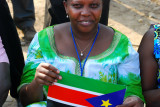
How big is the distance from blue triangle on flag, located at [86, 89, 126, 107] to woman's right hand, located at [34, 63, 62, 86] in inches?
10.5

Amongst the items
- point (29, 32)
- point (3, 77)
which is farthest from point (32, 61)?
point (29, 32)

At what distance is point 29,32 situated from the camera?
4.13 m

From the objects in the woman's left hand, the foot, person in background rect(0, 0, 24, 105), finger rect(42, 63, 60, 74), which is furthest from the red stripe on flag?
the foot

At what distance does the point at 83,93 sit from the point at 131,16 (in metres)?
3.68

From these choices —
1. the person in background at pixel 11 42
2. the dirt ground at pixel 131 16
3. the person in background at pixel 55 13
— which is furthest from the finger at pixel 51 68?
the dirt ground at pixel 131 16

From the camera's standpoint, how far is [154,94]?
1969 mm

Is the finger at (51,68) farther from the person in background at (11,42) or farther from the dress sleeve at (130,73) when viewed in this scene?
the person in background at (11,42)

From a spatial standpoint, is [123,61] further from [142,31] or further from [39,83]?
[142,31]

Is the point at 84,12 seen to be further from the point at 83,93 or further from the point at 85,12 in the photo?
the point at 83,93

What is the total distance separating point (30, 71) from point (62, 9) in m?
0.99

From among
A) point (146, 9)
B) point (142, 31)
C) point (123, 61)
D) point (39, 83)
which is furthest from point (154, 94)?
point (146, 9)

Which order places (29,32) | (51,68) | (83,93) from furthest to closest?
(29,32), (83,93), (51,68)

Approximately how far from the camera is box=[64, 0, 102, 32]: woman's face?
1799mm

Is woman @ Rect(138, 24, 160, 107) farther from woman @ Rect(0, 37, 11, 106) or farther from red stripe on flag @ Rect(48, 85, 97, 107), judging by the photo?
woman @ Rect(0, 37, 11, 106)
